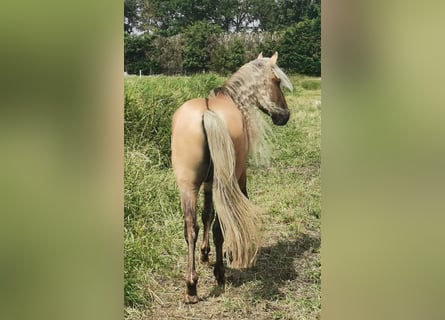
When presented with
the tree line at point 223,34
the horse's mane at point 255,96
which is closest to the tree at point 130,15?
the tree line at point 223,34

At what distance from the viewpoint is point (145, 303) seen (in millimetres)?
2574

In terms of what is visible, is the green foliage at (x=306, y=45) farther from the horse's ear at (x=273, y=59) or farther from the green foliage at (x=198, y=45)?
the green foliage at (x=198, y=45)

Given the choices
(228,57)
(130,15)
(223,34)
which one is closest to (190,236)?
(228,57)

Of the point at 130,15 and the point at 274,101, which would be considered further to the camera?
the point at 274,101

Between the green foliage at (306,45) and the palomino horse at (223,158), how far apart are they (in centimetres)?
10

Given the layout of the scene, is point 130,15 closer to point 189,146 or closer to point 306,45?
point 189,146

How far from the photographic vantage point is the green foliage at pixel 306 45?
263cm

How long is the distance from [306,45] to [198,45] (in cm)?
58

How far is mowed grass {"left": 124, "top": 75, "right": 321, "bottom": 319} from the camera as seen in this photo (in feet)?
8.50

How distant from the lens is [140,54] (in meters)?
2.61
